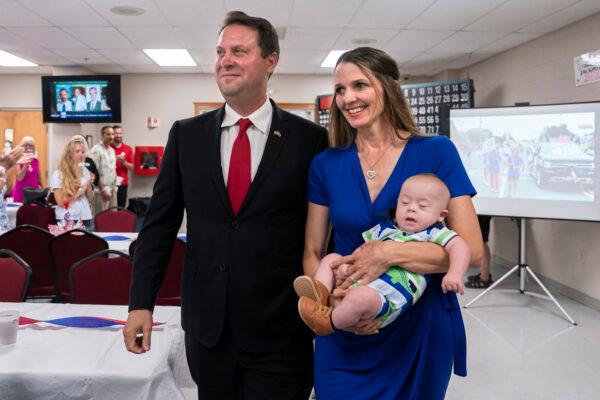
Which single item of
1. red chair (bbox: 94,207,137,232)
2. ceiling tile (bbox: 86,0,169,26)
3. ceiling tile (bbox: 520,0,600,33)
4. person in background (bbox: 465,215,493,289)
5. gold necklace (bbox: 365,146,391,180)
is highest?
ceiling tile (bbox: 86,0,169,26)

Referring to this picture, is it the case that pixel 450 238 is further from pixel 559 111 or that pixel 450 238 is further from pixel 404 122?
pixel 559 111

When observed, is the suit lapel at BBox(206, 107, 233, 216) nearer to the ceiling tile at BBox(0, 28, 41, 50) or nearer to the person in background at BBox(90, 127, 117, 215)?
the ceiling tile at BBox(0, 28, 41, 50)

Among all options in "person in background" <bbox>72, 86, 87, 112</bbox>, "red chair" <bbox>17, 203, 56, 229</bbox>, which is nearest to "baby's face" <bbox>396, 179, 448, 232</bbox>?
"red chair" <bbox>17, 203, 56, 229</bbox>

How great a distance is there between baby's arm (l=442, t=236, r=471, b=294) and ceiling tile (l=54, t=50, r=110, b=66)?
293 inches

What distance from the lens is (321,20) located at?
5.80 m

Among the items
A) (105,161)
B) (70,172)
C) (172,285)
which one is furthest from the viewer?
(105,161)

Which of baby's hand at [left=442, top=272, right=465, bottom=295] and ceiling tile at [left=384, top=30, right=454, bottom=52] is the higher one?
ceiling tile at [left=384, top=30, right=454, bottom=52]

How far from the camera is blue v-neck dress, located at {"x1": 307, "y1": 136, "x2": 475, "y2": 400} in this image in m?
1.35

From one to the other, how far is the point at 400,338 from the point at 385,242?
0.27 m

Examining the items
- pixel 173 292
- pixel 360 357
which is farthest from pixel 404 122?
pixel 173 292

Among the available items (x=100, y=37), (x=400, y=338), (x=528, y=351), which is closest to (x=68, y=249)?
(x=400, y=338)

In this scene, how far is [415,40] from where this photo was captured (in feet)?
22.1

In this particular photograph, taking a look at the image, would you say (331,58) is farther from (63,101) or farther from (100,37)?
(63,101)

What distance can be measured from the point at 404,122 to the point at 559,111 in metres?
3.96
